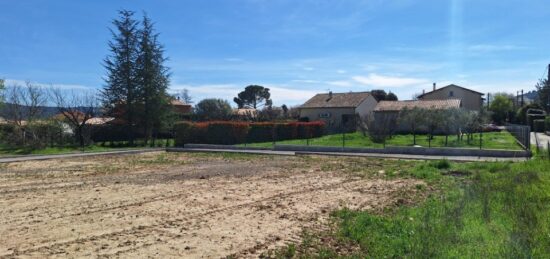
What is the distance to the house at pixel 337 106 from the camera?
175 feet

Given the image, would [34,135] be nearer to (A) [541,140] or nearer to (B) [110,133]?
(B) [110,133]

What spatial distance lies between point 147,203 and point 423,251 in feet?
20.2

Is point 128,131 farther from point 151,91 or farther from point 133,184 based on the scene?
point 133,184

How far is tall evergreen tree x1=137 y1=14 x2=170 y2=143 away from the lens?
3381cm

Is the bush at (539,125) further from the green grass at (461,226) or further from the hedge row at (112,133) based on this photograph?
→ the green grass at (461,226)

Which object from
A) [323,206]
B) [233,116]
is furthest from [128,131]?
[323,206]

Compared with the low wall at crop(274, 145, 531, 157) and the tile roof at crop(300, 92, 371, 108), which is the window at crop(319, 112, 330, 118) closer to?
the tile roof at crop(300, 92, 371, 108)

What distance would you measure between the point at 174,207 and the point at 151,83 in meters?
26.3

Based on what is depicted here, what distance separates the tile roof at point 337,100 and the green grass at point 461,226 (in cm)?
4337

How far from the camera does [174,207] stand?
9.13 meters

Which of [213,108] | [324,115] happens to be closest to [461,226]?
[324,115]

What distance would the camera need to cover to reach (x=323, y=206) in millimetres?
9219

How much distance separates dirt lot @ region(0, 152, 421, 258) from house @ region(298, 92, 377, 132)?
3761 cm

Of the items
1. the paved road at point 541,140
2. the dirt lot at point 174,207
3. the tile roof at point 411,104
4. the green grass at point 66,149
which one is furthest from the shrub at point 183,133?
the tile roof at point 411,104
